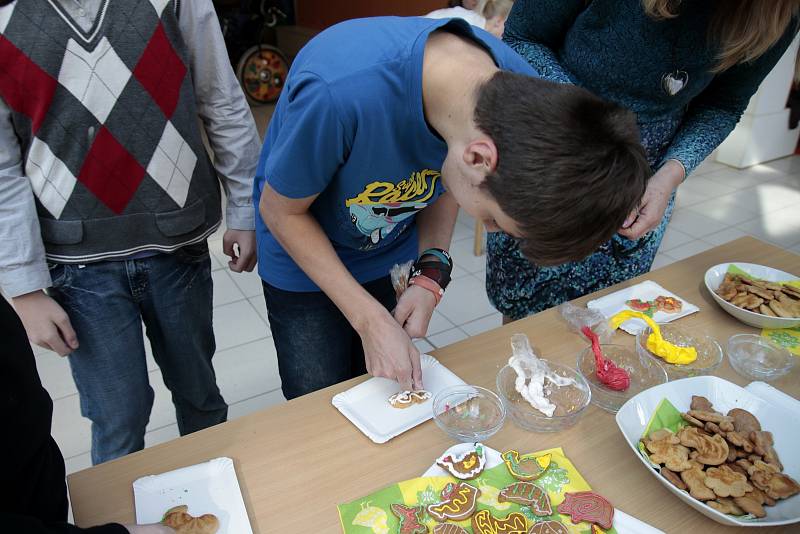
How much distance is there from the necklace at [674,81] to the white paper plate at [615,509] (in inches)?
34.5

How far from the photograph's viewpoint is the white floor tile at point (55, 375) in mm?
2051

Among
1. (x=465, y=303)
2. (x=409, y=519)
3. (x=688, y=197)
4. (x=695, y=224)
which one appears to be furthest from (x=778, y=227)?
(x=409, y=519)

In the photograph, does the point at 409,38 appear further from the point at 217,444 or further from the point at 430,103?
the point at 217,444

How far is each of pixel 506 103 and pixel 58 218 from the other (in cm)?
85

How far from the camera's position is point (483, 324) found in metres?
2.51

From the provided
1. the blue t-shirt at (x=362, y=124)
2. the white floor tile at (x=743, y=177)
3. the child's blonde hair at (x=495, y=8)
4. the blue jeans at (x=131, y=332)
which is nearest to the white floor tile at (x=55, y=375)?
the blue jeans at (x=131, y=332)

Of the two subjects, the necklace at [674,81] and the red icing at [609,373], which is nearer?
the red icing at [609,373]

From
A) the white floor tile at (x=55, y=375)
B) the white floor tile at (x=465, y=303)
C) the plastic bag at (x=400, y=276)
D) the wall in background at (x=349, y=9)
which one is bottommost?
the white floor tile at (x=465, y=303)

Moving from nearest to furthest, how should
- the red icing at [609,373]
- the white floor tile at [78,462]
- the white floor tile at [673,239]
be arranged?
the red icing at [609,373] → the white floor tile at [78,462] → the white floor tile at [673,239]

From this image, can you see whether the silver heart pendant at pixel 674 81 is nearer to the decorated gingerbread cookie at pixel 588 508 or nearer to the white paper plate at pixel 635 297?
the white paper plate at pixel 635 297

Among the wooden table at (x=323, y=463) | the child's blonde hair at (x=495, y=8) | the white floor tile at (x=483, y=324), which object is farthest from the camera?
the child's blonde hair at (x=495, y=8)

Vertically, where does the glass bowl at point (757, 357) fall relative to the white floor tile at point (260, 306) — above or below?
above

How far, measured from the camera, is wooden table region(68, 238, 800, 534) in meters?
0.80

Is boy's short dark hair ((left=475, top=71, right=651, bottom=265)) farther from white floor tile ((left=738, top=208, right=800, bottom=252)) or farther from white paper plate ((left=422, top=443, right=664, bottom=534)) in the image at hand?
white floor tile ((left=738, top=208, right=800, bottom=252))
